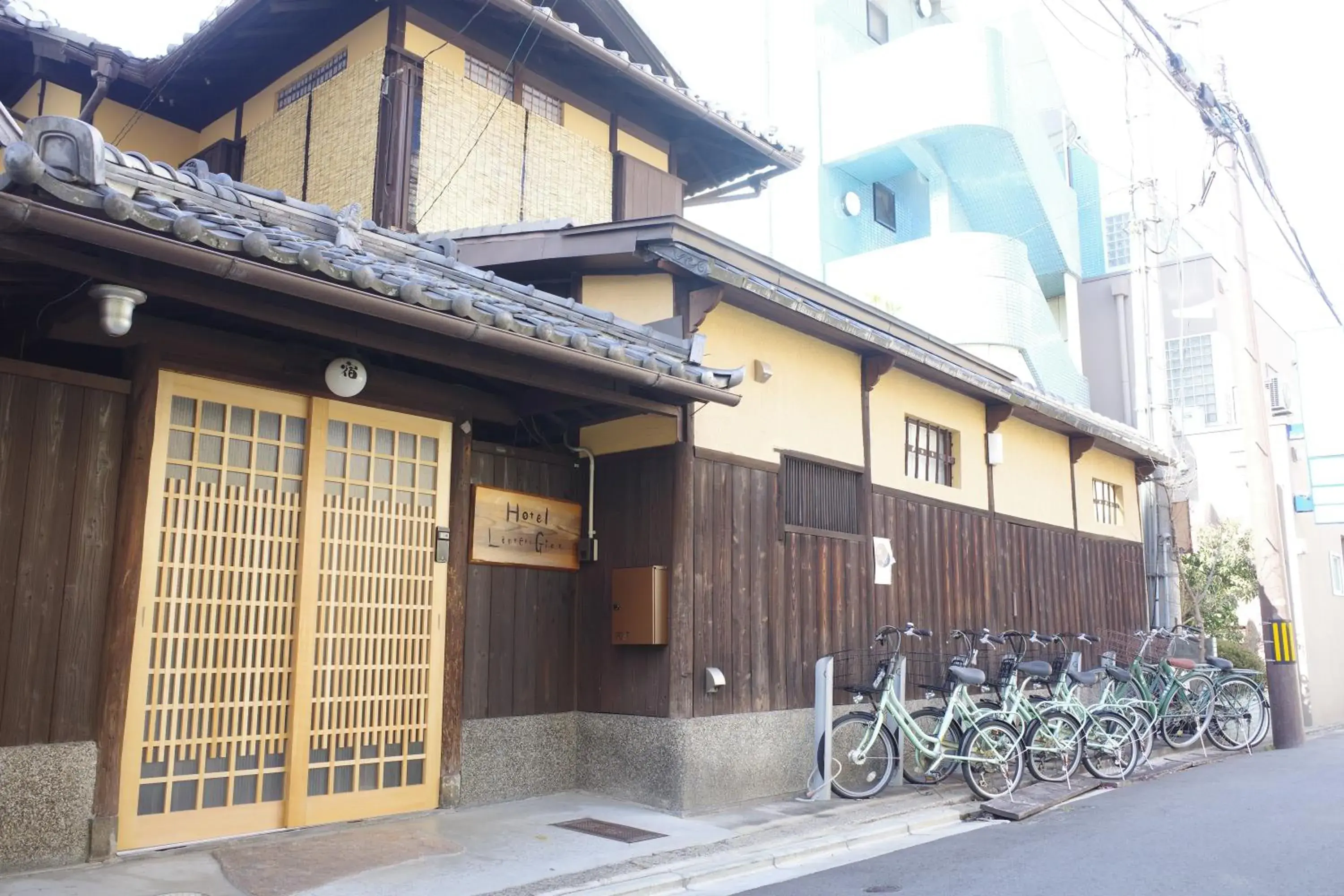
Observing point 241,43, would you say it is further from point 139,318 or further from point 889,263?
point 889,263

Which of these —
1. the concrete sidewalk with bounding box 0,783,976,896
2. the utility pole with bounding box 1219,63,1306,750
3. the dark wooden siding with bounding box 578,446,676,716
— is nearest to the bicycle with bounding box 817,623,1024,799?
the concrete sidewalk with bounding box 0,783,976,896

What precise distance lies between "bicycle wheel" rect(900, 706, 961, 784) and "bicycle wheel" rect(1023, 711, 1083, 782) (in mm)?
685

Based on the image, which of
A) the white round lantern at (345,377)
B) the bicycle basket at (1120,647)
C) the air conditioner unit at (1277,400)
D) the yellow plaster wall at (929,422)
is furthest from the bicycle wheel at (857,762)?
the air conditioner unit at (1277,400)

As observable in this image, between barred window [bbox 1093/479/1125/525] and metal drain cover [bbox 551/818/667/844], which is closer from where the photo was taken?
metal drain cover [bbox 551/818/667/844]

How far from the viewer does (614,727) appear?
28.9 feet

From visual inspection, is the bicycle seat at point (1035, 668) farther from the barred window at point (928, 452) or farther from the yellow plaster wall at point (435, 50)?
the yellow plaster wall at point (435, 50)

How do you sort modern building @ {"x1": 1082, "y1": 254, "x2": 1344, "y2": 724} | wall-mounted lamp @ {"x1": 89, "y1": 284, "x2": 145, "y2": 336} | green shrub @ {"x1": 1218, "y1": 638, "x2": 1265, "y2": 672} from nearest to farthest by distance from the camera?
1. wall-mounted lamp @ {"x1": 89, "y1": 284, "x2": 145, "y2": 336}
2. modern building @ {"x1": 1082, "y1": 254, "x2": 1344, "y2": 724}
3. green shrub @ {"x1": 1218, "y1": 638, "x2": 1265, "y2": 672}

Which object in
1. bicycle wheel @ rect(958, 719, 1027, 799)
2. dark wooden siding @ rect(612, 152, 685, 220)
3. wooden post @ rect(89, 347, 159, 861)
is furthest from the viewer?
dark wooden siding @ rect(612, 152, 685, 220)

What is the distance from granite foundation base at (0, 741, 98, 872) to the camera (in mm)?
5797

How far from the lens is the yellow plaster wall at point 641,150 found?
13352mm

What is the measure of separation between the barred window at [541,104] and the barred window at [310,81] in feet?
6.65

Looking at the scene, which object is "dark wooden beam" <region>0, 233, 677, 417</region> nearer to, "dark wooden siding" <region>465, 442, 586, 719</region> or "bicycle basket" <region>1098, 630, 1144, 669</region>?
"dark wooden siding" <region>465, 442, 586, 719</region>

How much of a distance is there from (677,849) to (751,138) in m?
9.71

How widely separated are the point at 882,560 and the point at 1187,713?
4872 millimetres
